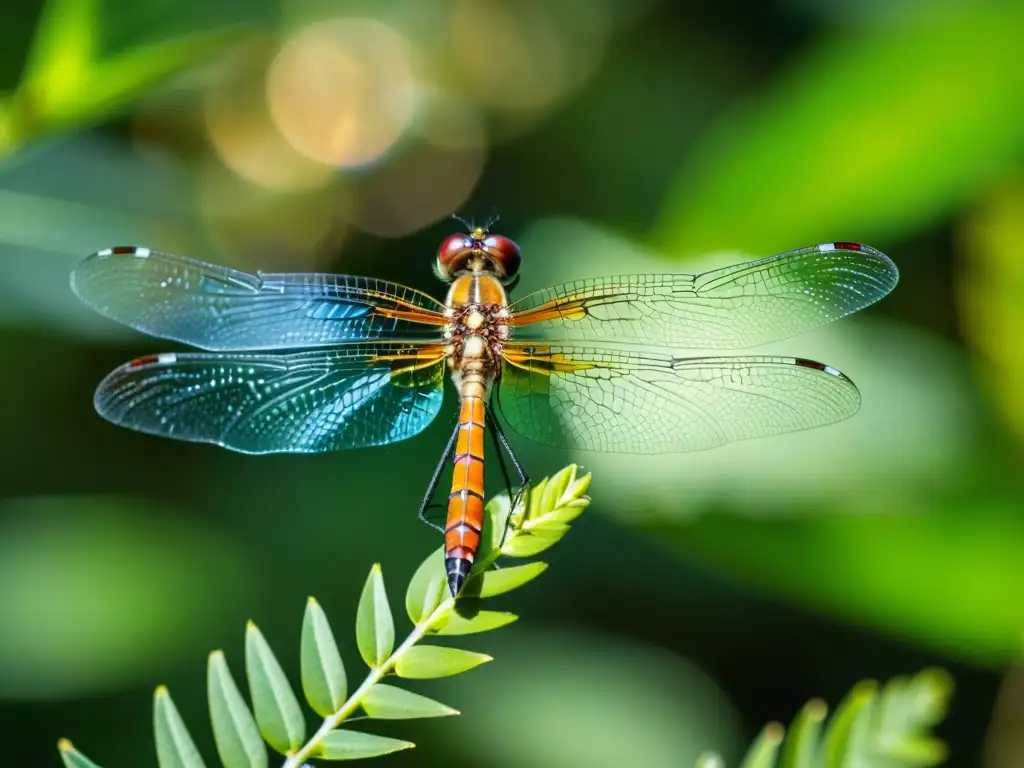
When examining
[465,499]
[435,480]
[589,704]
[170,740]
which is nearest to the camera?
[170,740]

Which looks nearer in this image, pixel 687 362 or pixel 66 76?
pixel 687 362

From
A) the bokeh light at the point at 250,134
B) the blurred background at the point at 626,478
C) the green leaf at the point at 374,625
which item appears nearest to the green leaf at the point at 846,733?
the green leaf at the point at 374,625

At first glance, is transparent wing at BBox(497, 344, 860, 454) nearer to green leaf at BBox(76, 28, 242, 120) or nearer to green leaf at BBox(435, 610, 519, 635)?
green leaf at BBox(435, 610, 519, 635)

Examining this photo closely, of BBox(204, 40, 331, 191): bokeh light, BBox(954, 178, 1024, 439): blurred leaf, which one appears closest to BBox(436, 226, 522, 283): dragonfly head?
BBox(954, 178, 1024, 439): blurred leaf

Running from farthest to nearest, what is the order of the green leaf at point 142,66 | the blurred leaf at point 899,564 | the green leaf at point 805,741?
the blurred leaf at point 899,564
the green leaf at point 142,66
the green leaf at point 805,741

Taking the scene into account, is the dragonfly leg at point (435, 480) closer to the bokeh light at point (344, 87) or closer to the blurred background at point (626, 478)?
the blurred background at point (626, 478)

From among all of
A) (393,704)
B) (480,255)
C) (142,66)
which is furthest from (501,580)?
(142,66)

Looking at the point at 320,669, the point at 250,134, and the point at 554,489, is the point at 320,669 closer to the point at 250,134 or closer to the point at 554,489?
the point at 554,489
